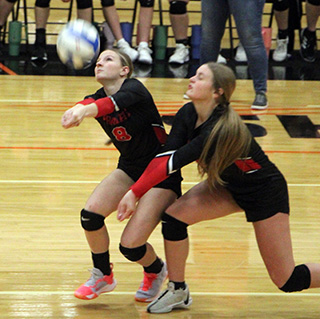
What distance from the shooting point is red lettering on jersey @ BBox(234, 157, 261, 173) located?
284cm

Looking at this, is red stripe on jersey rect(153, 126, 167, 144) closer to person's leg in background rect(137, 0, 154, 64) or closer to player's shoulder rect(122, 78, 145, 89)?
player's shoulder rect(122, 78, 145, 89)

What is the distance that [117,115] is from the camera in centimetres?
312

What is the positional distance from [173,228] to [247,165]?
40 centimetres

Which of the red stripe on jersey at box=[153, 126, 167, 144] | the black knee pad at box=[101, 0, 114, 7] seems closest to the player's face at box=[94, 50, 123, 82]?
the red stripe on jersey at box=[153, 126, 167, 144]

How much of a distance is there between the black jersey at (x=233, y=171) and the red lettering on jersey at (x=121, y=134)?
27cm

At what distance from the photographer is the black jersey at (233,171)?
2801 millimetres

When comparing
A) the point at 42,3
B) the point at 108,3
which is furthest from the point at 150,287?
the point at 42,3

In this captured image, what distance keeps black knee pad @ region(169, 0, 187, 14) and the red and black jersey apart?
17.1ft

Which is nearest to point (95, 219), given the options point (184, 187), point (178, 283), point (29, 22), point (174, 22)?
point (178, 283)

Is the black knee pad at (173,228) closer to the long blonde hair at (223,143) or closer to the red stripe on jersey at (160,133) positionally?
the long blonde hair at (223,143)

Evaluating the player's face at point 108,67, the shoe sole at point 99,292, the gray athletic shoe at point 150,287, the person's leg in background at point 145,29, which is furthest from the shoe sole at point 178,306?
the person's leg in background at point 145,29

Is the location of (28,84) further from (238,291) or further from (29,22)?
(238,291)

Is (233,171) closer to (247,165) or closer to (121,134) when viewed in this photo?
(247,165)

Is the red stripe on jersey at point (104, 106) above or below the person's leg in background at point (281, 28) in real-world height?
above
